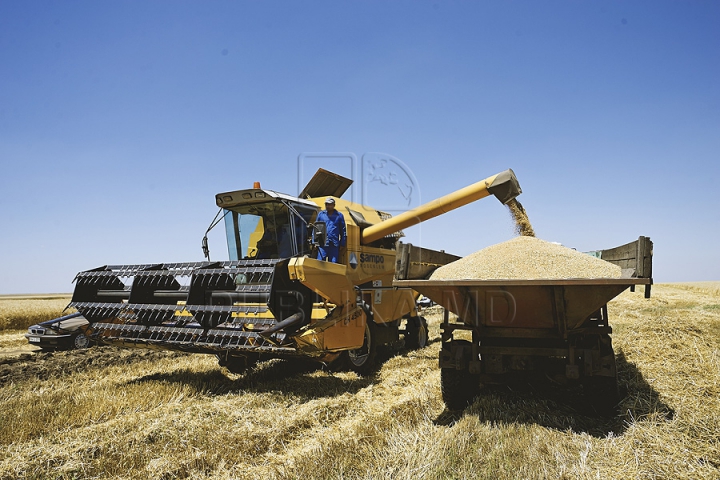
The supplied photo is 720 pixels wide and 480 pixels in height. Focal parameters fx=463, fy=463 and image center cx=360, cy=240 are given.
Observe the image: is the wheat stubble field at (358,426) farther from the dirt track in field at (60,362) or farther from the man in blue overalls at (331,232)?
the man in blue overalls at (331,232)

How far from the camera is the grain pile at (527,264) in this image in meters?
4.29

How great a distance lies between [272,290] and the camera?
5.09 m

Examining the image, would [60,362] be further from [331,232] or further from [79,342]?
[331,232]

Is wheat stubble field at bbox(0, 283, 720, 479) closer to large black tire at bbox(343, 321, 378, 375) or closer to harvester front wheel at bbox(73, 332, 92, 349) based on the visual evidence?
large black tire at bbox(343, 321, 378, 375)

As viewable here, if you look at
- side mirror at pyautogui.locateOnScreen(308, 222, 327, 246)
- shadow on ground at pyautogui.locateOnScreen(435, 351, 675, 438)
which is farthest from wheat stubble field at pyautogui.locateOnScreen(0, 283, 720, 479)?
side mirror at pyautogui.locateOnScreen(308, 222, 327, 246)

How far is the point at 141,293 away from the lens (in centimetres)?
620

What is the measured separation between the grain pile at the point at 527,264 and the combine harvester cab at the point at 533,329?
0.16 metres

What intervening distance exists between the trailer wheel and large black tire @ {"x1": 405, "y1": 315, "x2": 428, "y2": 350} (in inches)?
104

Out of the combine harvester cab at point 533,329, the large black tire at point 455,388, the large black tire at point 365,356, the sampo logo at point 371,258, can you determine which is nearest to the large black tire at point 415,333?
the sampo logo at point 371,258

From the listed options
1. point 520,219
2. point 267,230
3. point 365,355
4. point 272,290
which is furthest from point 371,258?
point 272,290

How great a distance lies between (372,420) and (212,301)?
8.65 feet

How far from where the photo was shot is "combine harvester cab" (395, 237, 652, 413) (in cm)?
416

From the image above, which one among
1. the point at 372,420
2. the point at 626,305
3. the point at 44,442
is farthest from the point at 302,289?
the point at 626,305

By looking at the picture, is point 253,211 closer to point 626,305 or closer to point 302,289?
point 302,289
